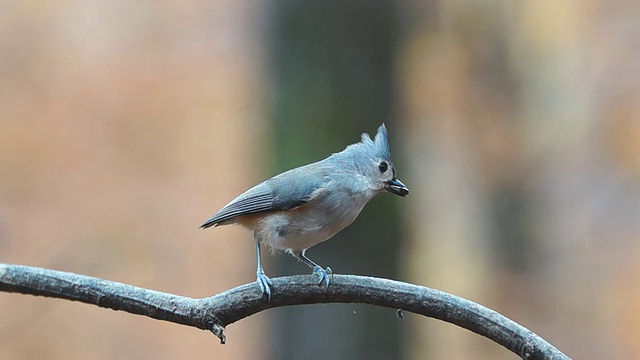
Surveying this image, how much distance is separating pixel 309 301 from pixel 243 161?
303cm

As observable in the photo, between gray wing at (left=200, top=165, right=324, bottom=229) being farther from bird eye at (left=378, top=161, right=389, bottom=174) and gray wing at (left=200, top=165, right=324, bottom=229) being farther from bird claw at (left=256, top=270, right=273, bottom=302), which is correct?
bird claw at (left=256, top=270, right=273, bottom=302)

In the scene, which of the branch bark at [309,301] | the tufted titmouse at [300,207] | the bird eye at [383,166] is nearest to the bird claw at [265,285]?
the branch bark at [309,301]

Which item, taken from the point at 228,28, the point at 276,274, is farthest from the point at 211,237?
the point at 276,274

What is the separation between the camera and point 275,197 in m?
2.35

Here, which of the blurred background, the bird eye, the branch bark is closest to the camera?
the branch bark

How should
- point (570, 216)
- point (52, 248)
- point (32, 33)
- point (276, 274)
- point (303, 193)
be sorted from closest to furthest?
point (303, 193) → point (276, 274) → point (52, 248) → point (32, 33) → point (570, 216)

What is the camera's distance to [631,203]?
5.77 meters

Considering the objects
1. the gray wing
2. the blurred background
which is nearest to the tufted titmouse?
the gray wing

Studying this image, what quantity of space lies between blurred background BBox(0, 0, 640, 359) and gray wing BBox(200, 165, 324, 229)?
97.4 inches

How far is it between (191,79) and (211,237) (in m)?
1.13

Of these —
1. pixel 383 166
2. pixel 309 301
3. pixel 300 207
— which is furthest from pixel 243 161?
pixel 309 301

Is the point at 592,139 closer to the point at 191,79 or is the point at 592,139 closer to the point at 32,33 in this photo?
the point at 191,79

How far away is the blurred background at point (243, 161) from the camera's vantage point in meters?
5.27

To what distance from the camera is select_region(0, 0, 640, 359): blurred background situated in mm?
5266
